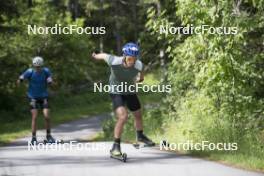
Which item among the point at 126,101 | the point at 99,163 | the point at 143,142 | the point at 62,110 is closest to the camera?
the point at 99,163

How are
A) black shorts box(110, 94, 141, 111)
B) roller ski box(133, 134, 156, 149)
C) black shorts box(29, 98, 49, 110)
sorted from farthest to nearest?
black shorts box(29, 98, 49, 110), roller ski box(133, 134, 156, 149), black shorts box(110, 94, 141, 111)

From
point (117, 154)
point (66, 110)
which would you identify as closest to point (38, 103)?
point (117, 154)

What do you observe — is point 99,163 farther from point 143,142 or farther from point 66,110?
point 66,110

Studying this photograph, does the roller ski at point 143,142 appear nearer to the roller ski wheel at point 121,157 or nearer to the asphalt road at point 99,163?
the asphalt road at point 99,163

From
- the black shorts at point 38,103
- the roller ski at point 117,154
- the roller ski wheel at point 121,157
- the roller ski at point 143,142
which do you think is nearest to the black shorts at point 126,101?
the roller ski at point 143,142

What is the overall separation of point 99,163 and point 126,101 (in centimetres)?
148

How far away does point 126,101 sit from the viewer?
10.4m

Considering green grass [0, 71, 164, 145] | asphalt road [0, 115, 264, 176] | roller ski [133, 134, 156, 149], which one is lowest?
asphalt road [0, 115, 264, 176]

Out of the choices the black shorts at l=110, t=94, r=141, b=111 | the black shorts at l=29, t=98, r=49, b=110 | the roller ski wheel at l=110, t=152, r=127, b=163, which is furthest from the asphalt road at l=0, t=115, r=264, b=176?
the black shorts at l=29, t=98, r=49, b=110

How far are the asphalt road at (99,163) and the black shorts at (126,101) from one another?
780 millimetres

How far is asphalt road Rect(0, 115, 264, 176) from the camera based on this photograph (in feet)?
27.8

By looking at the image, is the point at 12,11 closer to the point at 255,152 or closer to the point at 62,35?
the point at 62,35

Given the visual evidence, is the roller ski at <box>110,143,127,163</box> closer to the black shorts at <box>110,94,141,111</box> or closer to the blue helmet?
the black shorts at <box>110,94,141,111</box>

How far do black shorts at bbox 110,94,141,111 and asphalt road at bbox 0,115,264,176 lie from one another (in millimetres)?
780
